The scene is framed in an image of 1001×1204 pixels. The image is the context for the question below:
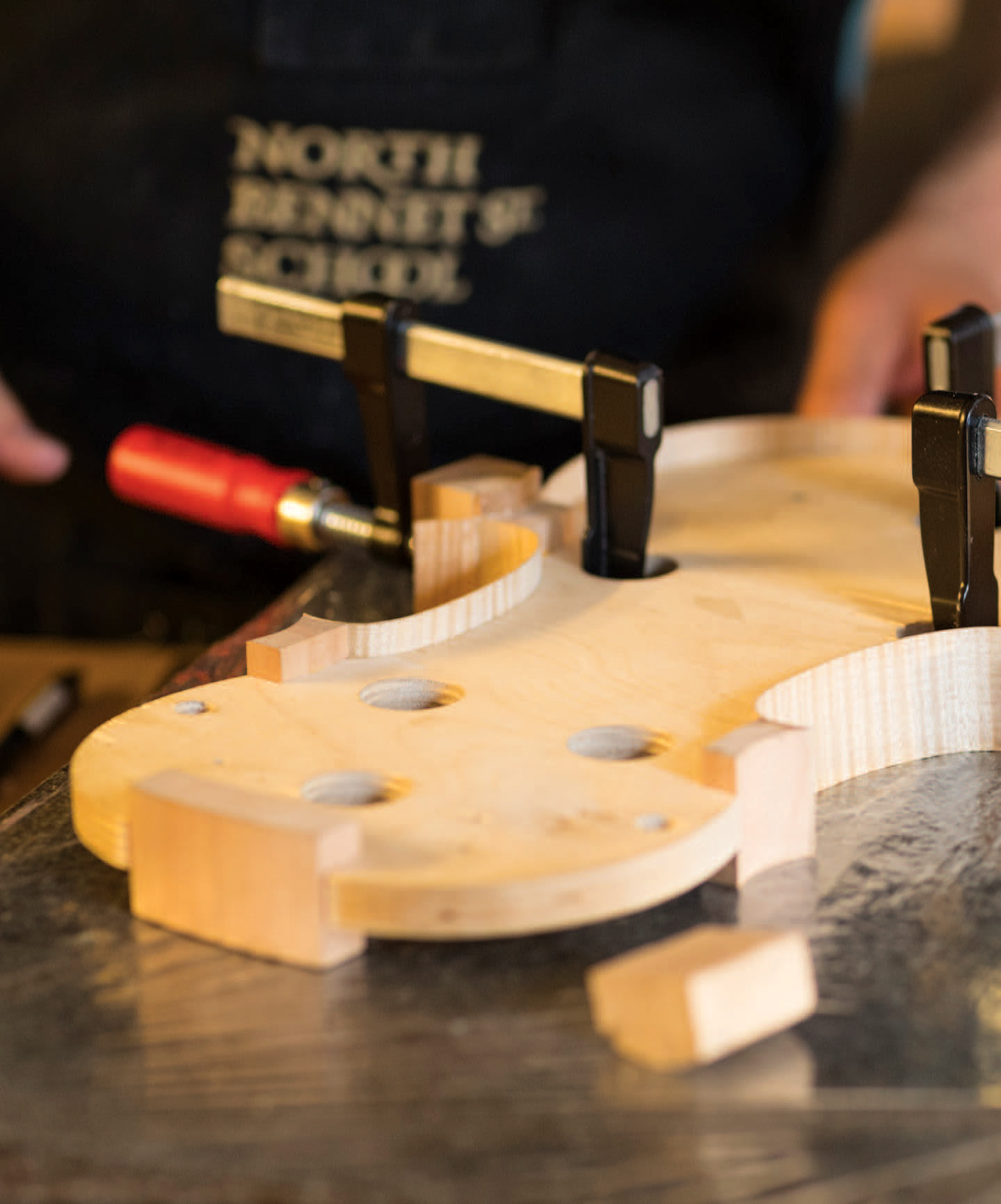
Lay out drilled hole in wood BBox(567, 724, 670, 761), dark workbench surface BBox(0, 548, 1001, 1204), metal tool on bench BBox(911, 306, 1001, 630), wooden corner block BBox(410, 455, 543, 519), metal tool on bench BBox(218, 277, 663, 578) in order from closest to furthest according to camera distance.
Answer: dark workbench surface BBox(0, 548, 1001, 1204)
drilled hole in wood BBox(567, 724, 670, 761)
metal tool on bench BBox(911, 306, 1001, 630)
metal tool on bench BBox(218, 277, 663, 578)
wooden corner block BBox(410, 455, 543, 519)

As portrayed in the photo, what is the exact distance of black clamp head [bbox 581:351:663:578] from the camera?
3.39ft

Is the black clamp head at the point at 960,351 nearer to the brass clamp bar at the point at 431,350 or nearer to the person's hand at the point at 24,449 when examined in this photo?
the brass clamp bar at the point at 431,350

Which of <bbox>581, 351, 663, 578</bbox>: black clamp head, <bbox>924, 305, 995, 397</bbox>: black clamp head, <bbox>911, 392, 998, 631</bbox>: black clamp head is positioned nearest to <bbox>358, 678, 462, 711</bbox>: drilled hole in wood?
<bbox>581, 351, 663, 578</bbox>: black clamp head

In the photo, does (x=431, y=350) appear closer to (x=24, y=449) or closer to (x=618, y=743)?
(x=618, y=743)

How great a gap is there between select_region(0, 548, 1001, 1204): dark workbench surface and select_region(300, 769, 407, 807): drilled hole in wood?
88 mm

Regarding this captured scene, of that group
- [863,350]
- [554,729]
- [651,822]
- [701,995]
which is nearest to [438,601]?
[554,729]

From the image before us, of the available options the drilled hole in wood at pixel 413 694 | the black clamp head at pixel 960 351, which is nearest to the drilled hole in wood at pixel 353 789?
the drilled hole in wood at pixel 413 694

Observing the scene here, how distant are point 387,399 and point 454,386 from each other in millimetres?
55

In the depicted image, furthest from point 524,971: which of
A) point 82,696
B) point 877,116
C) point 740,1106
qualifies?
point 877,116

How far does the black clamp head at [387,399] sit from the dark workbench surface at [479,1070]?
0.53m

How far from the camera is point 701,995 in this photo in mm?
618

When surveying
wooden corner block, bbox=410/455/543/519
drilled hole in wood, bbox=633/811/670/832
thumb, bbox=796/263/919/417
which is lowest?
drilled hole in wood, bbox=633/811/670/832

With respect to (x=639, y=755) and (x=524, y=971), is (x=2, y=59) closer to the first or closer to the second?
(x=639, y=755)

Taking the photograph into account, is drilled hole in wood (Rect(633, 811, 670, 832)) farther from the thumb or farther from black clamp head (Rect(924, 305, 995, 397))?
the thumb
